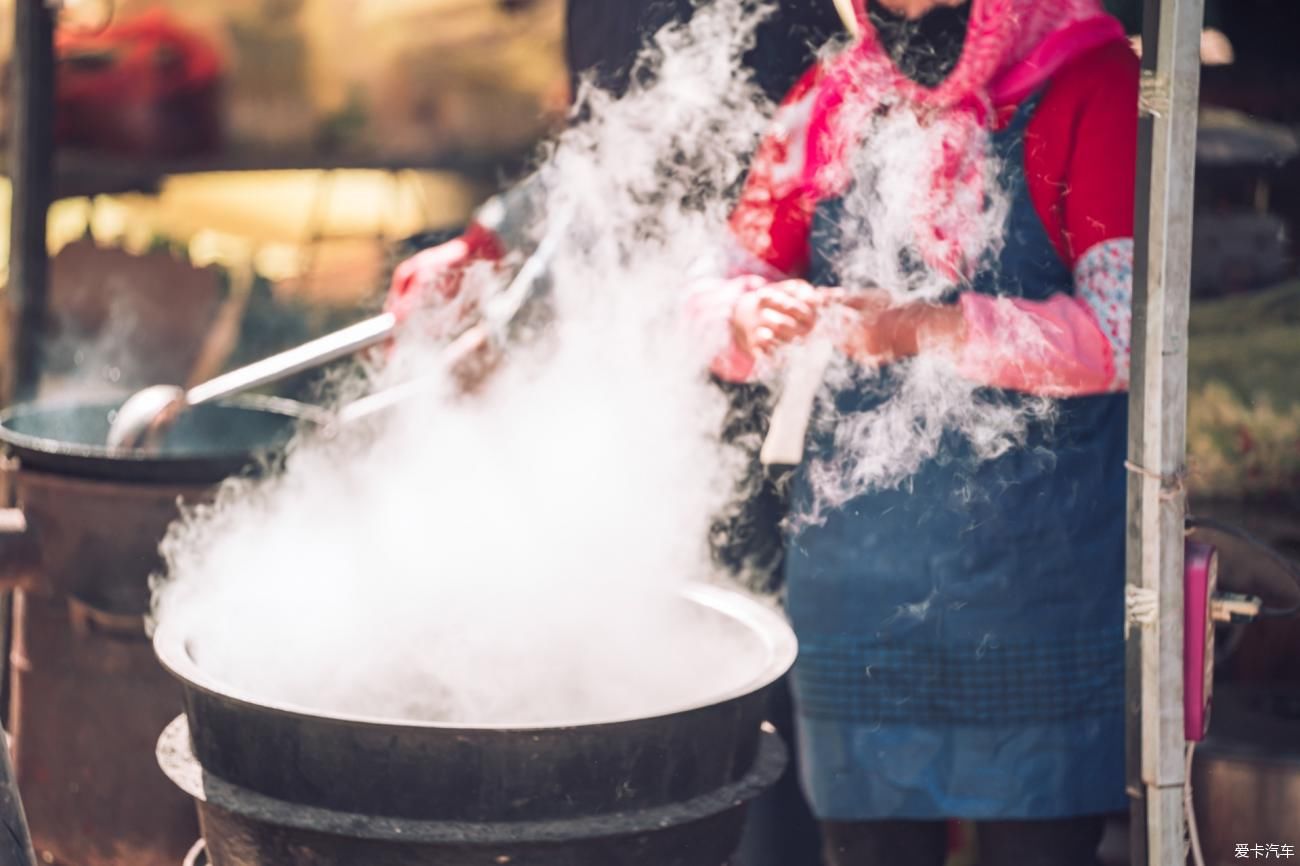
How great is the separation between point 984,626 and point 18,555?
1974 mm

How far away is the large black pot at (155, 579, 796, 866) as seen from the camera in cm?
195

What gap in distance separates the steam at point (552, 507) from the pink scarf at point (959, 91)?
320mm

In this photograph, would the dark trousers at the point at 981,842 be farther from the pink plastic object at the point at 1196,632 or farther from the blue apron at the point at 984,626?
the pink plastic object at the point at 1196,632

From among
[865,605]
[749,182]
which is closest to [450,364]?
[749,182]

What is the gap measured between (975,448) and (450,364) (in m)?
1.13

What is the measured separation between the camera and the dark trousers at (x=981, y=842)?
2447 mm

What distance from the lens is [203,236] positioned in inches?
236

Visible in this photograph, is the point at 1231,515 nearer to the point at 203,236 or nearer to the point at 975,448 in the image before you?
the point at 975,448

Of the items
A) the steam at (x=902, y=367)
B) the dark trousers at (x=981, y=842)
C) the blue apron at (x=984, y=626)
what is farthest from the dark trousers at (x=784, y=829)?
the steam at (x=902, y=367)

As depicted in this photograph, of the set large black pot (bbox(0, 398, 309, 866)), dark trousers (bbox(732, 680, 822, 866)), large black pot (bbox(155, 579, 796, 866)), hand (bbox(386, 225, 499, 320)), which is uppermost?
hand (bbox(386, 225, 499, 320))

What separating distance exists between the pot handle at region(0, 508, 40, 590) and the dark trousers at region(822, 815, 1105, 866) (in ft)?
5.64

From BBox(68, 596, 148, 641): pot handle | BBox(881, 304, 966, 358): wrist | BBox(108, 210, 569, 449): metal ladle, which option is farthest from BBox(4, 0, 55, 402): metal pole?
BBox(881, 304, 966, 358): wrist

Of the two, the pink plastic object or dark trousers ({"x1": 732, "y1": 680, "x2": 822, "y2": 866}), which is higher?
the pink plastic object

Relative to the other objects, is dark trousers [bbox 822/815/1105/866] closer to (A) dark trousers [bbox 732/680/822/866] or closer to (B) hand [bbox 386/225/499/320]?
(A) dark trousers [bbox 732/680/822/866]
